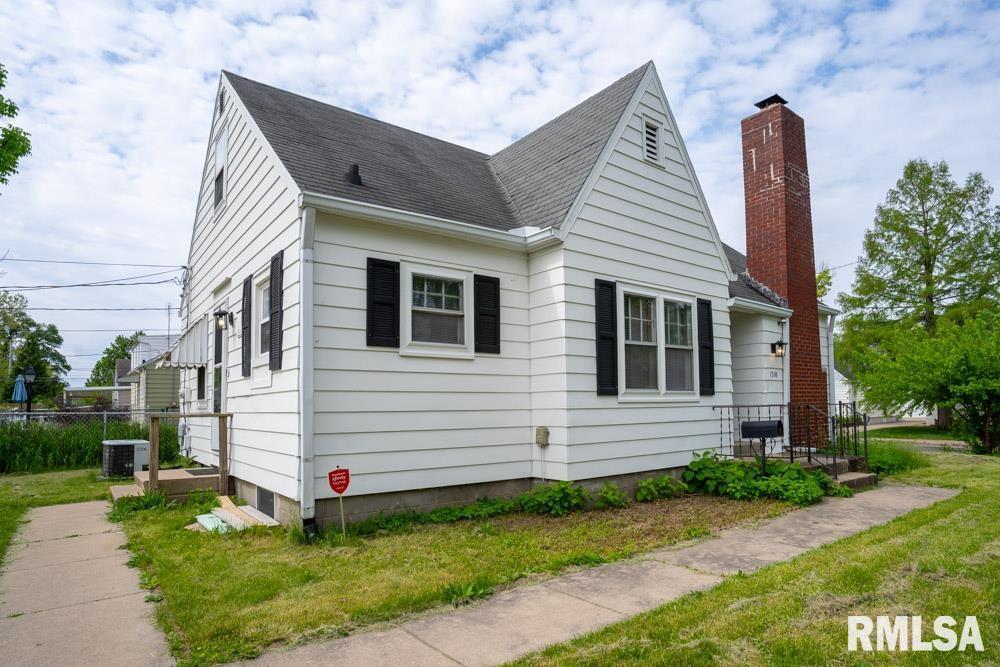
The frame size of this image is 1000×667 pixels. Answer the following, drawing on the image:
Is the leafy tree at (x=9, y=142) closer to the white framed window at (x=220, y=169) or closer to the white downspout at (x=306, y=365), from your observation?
the white framed window at (x=220, y=169)

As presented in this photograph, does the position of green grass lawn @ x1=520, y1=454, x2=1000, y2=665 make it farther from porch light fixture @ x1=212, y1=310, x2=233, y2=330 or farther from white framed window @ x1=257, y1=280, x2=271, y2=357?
porch light fixture @ x1=212, y1=310, x2=233, y2=330

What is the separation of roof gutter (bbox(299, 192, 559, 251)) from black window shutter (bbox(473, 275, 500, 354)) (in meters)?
0.50

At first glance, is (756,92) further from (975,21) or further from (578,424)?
(578,424)

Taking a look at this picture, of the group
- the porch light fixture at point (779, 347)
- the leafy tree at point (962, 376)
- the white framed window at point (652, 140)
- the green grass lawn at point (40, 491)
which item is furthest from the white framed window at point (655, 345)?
the leafy tree at point (962, 376)

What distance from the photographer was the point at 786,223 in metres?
11.0

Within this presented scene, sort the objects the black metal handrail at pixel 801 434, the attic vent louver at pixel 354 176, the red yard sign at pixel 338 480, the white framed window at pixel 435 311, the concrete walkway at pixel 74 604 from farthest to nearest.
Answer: the black metal handrail at pixel 801 434 < the attic vent louver at pixel 354 176 < the white framed window at pixel 435 311 < the red yard sign at pixel 338 480 < the concrete walkway at pixel 74 604

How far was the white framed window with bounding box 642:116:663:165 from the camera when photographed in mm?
8897

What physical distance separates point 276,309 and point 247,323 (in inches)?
59.9

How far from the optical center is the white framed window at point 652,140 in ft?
29.2

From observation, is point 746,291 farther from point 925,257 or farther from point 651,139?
point 925,257

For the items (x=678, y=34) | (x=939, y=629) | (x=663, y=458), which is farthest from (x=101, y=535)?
(x=678, y=34)

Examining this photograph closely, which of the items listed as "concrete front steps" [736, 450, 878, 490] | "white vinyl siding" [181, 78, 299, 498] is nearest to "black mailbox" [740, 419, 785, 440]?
"concrete front steps" [736, 450, 878, 490]

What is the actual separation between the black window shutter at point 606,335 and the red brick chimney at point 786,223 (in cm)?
481

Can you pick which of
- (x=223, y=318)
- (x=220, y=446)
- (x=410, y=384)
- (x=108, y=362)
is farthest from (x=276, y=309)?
(x=108, y=362)
